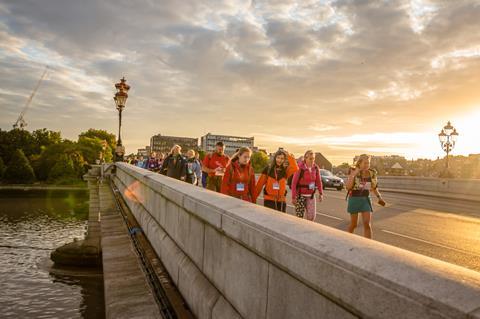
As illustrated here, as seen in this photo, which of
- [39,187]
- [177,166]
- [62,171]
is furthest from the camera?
[62,171]

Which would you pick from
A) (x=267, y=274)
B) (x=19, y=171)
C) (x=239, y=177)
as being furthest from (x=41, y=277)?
(x=19, y=171)

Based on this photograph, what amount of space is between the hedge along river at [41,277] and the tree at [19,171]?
2059 inches

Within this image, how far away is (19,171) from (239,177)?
4019 inches

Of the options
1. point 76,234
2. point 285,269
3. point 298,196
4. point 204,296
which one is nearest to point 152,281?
point 204,296

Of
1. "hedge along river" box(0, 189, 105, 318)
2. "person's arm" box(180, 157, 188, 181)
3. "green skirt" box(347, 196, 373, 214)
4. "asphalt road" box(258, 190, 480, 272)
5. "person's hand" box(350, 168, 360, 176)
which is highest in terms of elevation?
"person's hand" box(350, 168, 360, 176)

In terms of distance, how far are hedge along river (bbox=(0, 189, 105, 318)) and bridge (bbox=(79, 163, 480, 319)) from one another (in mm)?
7147

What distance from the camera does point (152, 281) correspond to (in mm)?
4430

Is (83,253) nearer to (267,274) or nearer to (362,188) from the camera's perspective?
(362,188)

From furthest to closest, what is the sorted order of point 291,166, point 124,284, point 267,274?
1. point 291,166
2. point 124,284
3. point 267,274

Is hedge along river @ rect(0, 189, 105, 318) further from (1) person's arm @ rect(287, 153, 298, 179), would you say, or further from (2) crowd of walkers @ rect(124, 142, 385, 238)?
(1) person's arm @ rect(287, 153, 298, 179)

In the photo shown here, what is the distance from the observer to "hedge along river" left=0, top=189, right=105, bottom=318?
11.8 metres

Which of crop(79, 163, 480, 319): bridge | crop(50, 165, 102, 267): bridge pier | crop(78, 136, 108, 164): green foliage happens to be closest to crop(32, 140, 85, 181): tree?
crop(78, 136, 108, 164): green foliage

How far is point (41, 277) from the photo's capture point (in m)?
17.0

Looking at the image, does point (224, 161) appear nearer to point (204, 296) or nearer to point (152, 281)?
point (152, 281)
